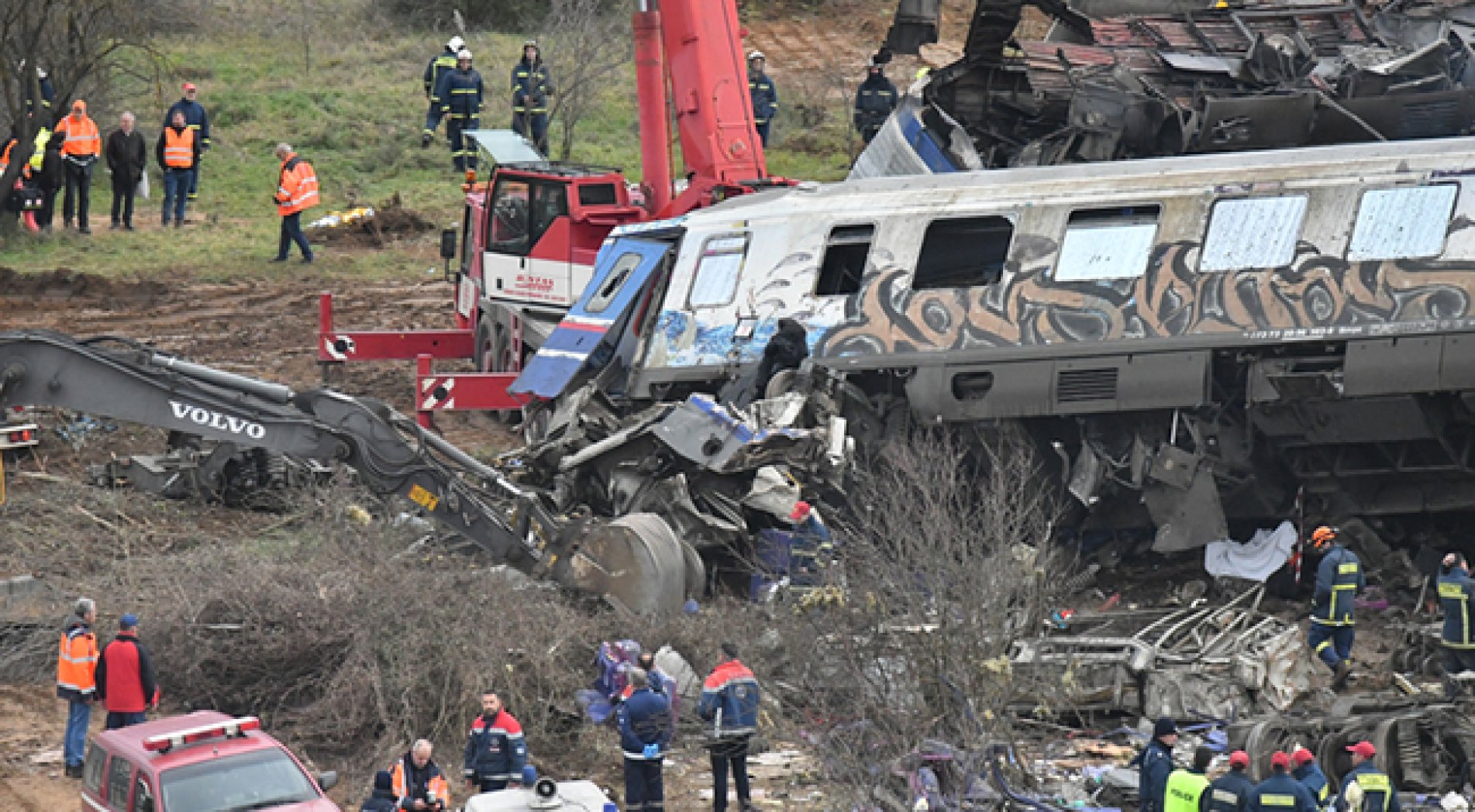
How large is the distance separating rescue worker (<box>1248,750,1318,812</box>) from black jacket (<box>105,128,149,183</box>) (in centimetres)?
2187

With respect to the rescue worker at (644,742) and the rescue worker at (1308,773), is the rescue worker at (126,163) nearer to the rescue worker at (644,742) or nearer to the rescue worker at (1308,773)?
the rescue worker at (644,742)

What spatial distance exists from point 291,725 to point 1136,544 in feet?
24.0

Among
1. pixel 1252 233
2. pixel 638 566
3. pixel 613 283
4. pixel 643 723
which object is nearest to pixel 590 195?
pixel 613 283

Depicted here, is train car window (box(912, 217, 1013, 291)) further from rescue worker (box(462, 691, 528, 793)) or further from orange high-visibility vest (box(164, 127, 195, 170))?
orange high-visibility vest (box(164, 127, 195, 170))

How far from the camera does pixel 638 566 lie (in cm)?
1456

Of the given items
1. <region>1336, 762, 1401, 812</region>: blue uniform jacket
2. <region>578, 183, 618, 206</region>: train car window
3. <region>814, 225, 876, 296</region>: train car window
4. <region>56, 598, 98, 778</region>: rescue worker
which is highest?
<region>578, 183, 618, 206</region>: train car window

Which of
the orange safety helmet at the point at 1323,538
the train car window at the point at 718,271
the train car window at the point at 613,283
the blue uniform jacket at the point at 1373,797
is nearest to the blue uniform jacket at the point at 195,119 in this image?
the train car window at the point at 613,283

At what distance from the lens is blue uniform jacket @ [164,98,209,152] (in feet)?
93.0

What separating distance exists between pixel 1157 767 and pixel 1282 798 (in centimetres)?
94

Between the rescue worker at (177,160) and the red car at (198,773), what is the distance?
60.6 ft

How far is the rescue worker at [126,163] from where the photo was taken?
28.3m

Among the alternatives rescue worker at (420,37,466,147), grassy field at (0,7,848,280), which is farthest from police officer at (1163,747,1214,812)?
rescue worker at (420,37,466,147)

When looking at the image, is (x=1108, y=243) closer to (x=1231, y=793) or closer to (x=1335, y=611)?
(x=1335, y=611)

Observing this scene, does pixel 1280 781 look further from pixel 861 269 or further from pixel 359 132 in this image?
pixel 359 132
